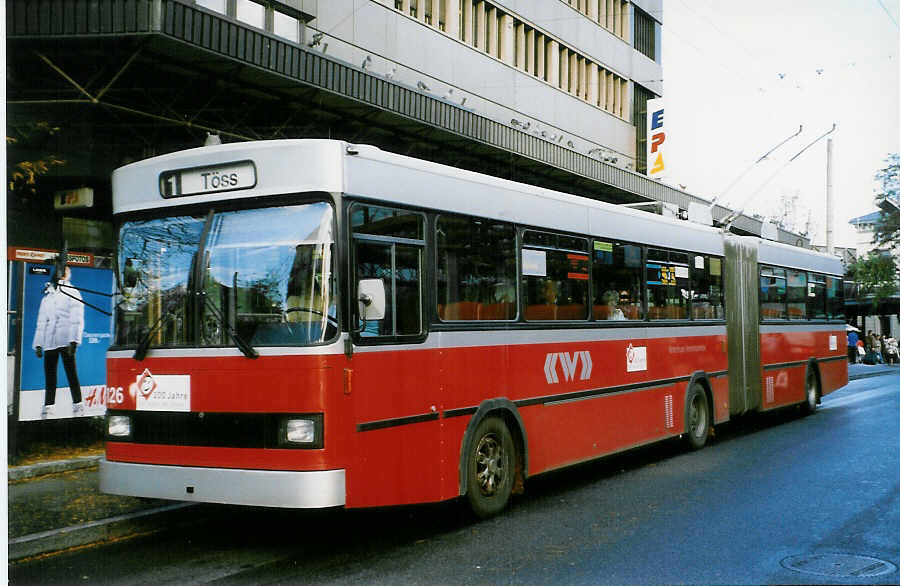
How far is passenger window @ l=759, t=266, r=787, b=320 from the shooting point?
14633 millimetres

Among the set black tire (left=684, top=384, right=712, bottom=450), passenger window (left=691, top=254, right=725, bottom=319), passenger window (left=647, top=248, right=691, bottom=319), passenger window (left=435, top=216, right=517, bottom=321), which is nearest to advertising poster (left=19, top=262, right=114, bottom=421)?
passenger window (left=435, top=216, right=517, bottom=321)

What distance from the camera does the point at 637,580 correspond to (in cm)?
590

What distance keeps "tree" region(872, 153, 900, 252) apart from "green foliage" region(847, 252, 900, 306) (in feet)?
2.52

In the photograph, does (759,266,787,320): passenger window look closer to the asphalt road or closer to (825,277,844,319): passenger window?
(825,277,844,319): passenger window

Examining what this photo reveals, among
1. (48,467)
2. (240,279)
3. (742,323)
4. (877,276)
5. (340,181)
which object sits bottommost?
(48,467)

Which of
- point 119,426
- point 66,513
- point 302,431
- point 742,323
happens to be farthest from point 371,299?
point 742,323

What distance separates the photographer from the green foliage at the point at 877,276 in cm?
4609

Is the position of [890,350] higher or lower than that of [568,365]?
lower

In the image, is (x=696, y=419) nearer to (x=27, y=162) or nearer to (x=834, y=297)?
(x=834, y=297)

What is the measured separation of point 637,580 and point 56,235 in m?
9.73

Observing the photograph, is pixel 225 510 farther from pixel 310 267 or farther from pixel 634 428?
pixel 634 428

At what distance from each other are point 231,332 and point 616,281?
4.97 metres

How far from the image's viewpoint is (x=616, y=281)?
10.2 metres

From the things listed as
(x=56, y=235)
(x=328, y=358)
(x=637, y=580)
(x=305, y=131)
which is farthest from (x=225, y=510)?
(x=305, y=131)
